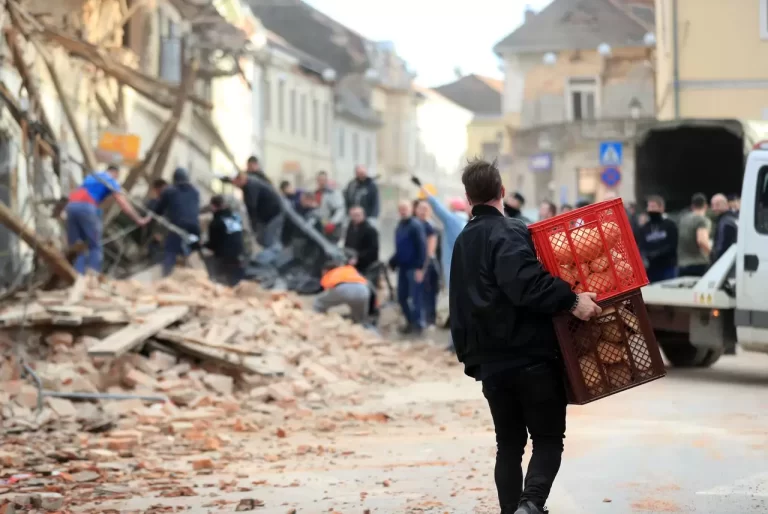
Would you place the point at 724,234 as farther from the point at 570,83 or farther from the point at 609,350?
the point at 570,83

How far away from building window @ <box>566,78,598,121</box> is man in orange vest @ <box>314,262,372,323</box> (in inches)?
1888

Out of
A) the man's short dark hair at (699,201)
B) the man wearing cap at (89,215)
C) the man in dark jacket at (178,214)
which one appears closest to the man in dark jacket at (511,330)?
the man's short dark hair at (699,201)

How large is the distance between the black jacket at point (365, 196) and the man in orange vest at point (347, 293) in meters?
3.78

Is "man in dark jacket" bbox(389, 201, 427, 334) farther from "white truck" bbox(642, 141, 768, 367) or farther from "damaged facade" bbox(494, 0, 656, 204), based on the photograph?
"damaged facade" bbox(494, 0, 656, 204)

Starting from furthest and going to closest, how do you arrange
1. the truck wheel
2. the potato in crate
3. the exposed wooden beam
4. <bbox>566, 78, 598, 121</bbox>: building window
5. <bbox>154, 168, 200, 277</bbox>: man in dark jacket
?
<bbox>566, 78, 598, 121</bbox>: building window
<bbox>154, 168, 200, 277</bbox>: man in dark jacket
the truck wheel
the exposed wooden beam
the potato in crate

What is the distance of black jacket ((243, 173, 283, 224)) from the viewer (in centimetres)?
2245

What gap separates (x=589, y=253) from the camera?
673 cm

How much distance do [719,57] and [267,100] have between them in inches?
1106

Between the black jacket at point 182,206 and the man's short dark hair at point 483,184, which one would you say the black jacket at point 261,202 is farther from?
the man's short dark hair at point 483,184

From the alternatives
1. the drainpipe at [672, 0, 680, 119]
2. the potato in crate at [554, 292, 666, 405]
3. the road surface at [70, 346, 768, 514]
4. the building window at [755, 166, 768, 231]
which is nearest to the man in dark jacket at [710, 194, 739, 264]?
the building window at [755, 166, 768, 231]

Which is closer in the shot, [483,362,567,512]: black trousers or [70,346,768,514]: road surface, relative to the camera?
[483,362,567,512]: black trousers

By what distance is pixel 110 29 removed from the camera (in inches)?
1177

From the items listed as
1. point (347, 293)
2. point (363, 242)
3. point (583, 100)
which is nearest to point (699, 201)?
point (347, 293)

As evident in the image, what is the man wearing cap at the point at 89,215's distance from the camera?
751 inches
